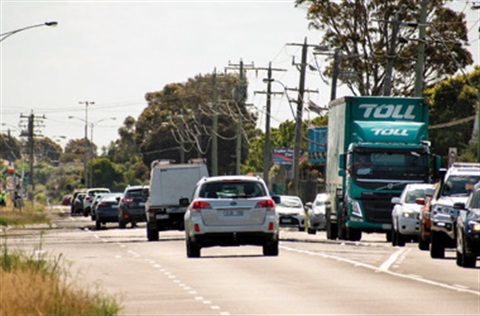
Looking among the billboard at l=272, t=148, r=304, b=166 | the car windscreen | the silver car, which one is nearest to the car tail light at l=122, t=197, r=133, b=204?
the car windscreen

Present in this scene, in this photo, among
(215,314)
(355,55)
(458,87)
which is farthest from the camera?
(458,87)

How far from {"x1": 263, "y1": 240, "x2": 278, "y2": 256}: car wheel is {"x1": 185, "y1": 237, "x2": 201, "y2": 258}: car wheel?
57.4 inches

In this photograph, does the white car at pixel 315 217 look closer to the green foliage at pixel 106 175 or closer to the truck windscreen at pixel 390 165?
the truck windscreen at pixel 390 165

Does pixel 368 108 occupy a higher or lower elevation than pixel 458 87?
lower

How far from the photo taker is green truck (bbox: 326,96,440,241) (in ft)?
126

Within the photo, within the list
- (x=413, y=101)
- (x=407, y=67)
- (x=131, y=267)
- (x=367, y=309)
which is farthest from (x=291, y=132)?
(x=367, y=309)

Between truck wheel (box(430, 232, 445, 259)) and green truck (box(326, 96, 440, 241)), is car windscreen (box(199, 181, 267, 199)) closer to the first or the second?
truck wheel (box(430, 232, 445, 259))

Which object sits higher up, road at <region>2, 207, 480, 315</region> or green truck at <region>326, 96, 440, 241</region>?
green truck at <region>326, 96, 440, 241</region>

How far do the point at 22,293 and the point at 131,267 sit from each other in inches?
508

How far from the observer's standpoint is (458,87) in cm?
8725

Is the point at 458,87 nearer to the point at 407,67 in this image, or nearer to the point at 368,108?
the point at 407,67

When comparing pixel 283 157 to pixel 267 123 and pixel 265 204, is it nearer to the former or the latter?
pixel 267 123

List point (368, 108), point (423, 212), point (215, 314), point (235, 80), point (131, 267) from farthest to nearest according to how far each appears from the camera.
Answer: point (235, 80)
point (368, 108)
point (423, 212)
point (131, 267)
point (215, 314)

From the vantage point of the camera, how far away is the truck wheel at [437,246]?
3150cm
